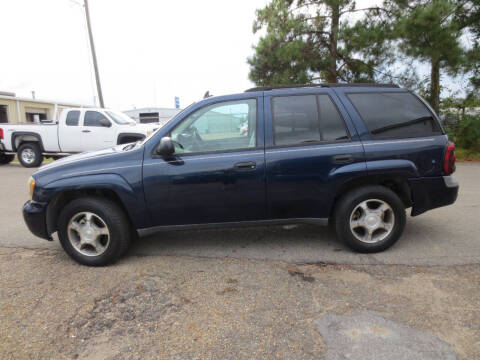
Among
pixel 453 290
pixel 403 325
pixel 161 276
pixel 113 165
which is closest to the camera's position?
pixel 403 325

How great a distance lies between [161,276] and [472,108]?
12466 mm

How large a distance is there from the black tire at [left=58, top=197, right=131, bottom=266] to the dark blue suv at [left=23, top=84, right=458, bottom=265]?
0.01 meters

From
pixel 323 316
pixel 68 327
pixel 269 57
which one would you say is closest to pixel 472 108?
pixel 269 57

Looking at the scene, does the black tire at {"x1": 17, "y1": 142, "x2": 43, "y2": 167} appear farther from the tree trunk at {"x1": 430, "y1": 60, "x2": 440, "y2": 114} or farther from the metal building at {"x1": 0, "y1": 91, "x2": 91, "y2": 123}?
the metal building at {"x1": 0, "y1": 91, "x2": 91, "y2": 123}

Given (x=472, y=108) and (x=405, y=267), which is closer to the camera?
(x=405, y=267)

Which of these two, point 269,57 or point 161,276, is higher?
point 269,57

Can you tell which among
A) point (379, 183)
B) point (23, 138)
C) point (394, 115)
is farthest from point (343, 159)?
point (23, 138)

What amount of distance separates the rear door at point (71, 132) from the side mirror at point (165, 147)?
342 inches

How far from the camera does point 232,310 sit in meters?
2.40

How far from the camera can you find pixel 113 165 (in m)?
Answer: 3.16

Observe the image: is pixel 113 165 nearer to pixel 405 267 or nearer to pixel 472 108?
pixel 405 267

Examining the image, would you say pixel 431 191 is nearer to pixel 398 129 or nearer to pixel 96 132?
pixel 398 129

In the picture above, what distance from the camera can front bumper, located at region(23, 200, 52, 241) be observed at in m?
3.20

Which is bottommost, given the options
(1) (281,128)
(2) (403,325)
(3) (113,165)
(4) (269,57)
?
(2) (403,325)
